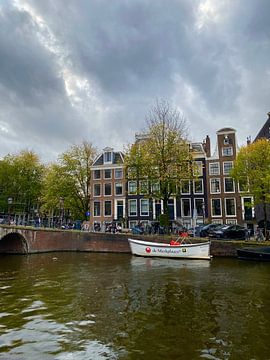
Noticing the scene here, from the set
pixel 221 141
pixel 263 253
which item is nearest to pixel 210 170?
pixel 221 141

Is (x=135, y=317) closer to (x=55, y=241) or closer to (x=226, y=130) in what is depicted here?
(x=55, y=241)

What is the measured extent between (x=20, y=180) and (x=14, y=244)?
2115 cm

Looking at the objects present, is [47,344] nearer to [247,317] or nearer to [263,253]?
[247,317]

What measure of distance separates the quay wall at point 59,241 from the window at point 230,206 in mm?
13205

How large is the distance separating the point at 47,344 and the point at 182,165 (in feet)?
84.4

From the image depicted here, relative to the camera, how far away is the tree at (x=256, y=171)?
27.9 m

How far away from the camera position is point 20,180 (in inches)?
1977

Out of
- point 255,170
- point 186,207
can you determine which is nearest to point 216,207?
point 186,207

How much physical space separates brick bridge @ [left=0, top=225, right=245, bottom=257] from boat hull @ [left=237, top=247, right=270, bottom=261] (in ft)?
24.1

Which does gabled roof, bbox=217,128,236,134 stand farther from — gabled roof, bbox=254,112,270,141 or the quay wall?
the quay wall

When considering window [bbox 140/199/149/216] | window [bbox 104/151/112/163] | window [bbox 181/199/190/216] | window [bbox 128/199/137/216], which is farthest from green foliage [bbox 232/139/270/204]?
window [bbox 104/151/112/163]

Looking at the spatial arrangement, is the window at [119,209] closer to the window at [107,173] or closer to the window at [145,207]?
the window at [145,207]

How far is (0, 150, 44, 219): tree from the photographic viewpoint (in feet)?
165

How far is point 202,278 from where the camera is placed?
613 inches
